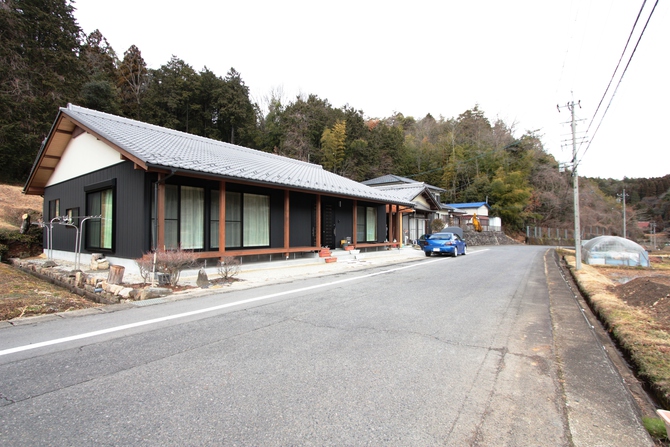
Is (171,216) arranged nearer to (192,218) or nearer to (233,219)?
(192,218)

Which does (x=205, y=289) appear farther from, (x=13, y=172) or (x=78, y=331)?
(x=13, y=172)

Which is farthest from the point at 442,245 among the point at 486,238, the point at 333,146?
the point at 333,146

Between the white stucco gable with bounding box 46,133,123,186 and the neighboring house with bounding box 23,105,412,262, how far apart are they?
0.04 meters

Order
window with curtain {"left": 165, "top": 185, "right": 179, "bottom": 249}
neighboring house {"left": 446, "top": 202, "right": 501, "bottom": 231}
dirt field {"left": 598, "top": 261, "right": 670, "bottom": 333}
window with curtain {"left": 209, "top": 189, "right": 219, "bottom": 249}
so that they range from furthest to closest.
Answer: neighboring house {"left": 446, "top": 202, "right": 501, "bottom": 231}, window with curtain {"left": 209, "top": 189, "right": 219, "bottom": 249}, window with curtain {"left": 165, "top": 185, "right": 179, "bottom": 249}, dirt field {"left": 598, "top": 261, "right": 670, "bottom": 333}

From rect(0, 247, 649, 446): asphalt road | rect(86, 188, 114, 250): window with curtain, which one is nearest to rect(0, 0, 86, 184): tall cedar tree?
rect(86, 188, 114, 250): window with curtain

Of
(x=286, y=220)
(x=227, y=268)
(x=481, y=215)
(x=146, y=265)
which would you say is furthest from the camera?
(x=481, y=215)

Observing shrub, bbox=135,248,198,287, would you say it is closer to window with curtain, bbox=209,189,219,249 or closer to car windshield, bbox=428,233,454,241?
window with curtain, bbox=209,189,219,249

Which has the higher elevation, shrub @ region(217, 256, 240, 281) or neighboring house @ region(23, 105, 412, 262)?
neighboring house @ region(23, 105, 412, 262)

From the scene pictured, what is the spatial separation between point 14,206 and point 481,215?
1658 inches

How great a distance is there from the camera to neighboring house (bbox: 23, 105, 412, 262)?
31.2 feet

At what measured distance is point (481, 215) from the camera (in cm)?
4116

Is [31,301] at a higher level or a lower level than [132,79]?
lower

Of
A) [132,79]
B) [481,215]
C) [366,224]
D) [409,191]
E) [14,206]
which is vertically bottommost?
[366,224]

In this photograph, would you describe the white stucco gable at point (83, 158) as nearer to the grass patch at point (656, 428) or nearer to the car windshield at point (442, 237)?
the grass patch at point (656, 428)
